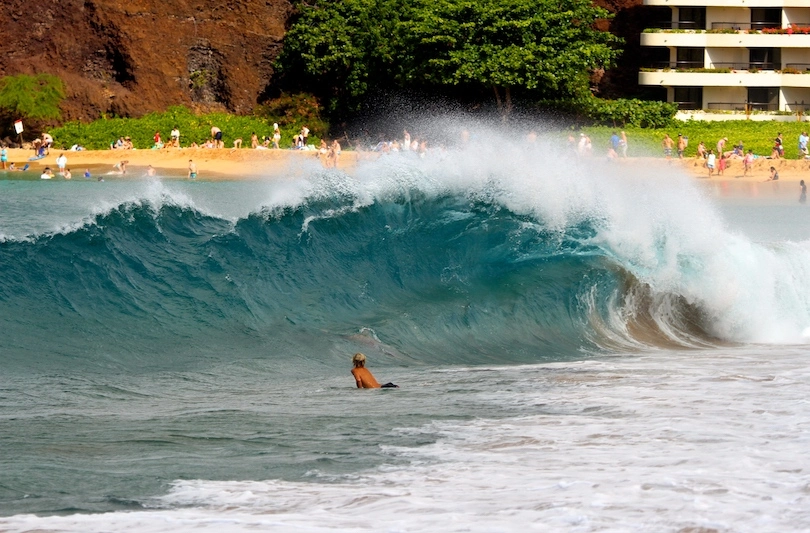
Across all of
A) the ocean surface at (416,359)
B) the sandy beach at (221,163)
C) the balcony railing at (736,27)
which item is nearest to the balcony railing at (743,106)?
the balcony railing at (736,27)

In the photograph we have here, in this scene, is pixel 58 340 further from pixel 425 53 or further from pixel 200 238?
pixel 425 53

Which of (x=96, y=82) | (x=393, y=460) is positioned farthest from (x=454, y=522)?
(x=96, y=82)

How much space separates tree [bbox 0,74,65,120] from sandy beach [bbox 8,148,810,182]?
1.95 m

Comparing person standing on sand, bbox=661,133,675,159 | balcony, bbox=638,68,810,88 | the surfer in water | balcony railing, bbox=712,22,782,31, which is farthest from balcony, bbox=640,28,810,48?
the surfer in water

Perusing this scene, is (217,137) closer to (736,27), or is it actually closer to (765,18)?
(736,27)

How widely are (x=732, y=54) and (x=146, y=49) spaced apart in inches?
928

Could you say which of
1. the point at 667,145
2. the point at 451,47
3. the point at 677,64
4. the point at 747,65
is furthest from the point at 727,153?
the point at 747,65

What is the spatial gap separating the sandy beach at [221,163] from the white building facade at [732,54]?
9.39 metres

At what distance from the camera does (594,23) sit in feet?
165

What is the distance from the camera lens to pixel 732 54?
49.9 m

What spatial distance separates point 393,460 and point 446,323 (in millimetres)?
7454

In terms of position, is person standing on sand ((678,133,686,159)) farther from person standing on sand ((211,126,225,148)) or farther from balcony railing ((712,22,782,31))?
person standing on sand ((211,126,225,148))

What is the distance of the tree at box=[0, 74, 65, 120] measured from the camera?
45531mm

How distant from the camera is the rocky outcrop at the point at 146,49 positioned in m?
48.2
